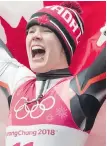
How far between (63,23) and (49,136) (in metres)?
0.37

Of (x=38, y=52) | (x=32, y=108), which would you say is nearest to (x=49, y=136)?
(x=32, y=108)

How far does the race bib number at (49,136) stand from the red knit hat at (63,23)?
0.25m

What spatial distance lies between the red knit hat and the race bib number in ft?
0.83

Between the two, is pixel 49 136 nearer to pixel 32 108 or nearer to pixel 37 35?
pixel 32 108

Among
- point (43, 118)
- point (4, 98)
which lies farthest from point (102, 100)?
point (4, 98)

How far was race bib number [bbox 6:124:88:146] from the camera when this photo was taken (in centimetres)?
145

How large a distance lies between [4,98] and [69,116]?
0.31 metres

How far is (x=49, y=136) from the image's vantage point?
1.46m

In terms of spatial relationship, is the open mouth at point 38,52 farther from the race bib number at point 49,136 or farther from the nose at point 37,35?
the race bib number at point 49,136

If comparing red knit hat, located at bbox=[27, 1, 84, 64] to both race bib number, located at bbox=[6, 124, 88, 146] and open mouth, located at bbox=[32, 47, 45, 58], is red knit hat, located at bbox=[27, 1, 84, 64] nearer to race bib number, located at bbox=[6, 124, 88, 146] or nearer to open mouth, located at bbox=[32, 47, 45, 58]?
open mouth, located at bbox=[32, 47, 45, 58]

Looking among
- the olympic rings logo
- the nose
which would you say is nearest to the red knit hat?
the nose

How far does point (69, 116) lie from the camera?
4.79 feet

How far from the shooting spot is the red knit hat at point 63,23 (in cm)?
151

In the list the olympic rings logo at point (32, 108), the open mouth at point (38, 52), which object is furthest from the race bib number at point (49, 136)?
the open mouth at point (38, 52)
